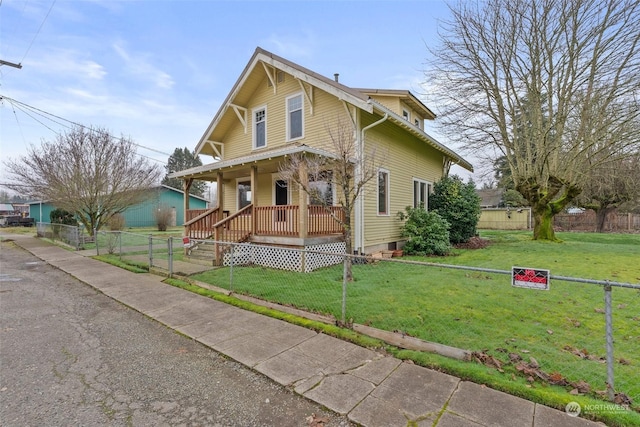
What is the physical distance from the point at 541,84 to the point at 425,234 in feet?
26.9

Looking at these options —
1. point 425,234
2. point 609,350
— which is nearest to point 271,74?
point 425,234

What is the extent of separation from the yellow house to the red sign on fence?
17.8ft

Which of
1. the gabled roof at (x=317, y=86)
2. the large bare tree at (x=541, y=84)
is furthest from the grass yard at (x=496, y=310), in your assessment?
the large bare tree at (x=541, y=84)

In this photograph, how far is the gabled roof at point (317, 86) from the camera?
870 centimetres

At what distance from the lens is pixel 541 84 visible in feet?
39.7

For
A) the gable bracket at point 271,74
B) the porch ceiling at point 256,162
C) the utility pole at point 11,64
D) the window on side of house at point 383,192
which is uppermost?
the utility pole at point 11,64

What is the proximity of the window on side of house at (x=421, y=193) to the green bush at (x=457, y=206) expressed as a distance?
1.14 feet

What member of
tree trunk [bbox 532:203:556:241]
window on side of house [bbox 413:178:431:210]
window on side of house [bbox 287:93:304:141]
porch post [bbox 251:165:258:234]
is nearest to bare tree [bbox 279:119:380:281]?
porch post [bbox 251:165:258:234]

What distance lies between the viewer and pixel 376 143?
10055mm

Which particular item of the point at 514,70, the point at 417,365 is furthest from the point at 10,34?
the point at 514,70

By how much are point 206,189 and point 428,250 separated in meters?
56.3

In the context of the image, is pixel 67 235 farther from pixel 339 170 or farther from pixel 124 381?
pixel 124 381

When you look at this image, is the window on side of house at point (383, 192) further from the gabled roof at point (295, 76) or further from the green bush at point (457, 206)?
the green bush at point (457, 206)

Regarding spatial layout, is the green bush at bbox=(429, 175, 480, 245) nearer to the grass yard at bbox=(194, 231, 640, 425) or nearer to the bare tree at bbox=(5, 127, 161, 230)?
the grass yard at bbox=(194, 231, 640, 425)
